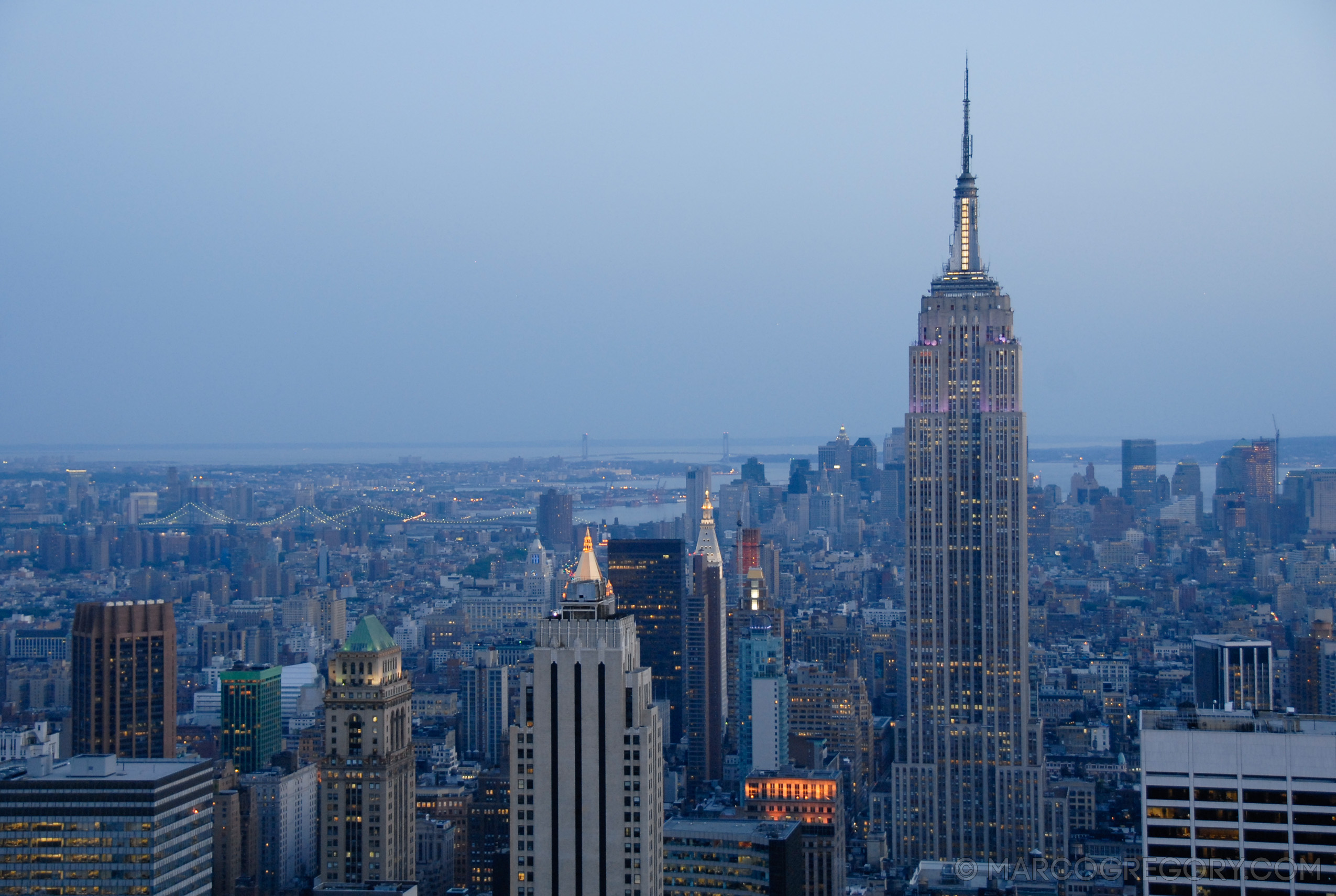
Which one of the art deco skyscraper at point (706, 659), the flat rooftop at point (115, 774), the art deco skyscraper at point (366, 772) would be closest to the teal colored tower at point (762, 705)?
the art deco skyscraper at point (706, 659)

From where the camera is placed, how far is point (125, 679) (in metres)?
32.7

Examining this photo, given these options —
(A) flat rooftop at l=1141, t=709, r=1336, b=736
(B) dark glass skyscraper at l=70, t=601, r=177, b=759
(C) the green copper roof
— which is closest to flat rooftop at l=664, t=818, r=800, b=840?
(C) the green copper roof

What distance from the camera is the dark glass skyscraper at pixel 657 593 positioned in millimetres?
41844

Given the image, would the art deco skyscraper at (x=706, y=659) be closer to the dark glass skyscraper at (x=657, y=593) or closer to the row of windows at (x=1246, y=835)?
the dark glass skyscraper at (x=657, y=593)

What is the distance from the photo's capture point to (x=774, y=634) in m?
46.7

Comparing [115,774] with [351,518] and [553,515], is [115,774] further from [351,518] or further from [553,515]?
[351,518]

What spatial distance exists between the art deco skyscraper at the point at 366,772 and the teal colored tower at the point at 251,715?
339 inches

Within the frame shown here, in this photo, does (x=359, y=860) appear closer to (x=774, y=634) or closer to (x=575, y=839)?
(x=575, y=839)

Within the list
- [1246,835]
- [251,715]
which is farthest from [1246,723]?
[251,715]

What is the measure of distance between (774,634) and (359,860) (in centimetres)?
2320

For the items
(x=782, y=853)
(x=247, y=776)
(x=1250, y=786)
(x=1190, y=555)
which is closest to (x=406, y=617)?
(x=247, y=776)

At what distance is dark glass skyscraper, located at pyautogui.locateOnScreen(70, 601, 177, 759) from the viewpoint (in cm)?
3094

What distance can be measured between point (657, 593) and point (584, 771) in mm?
28031

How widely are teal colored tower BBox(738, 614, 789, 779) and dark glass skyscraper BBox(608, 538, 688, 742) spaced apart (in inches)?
67.9
